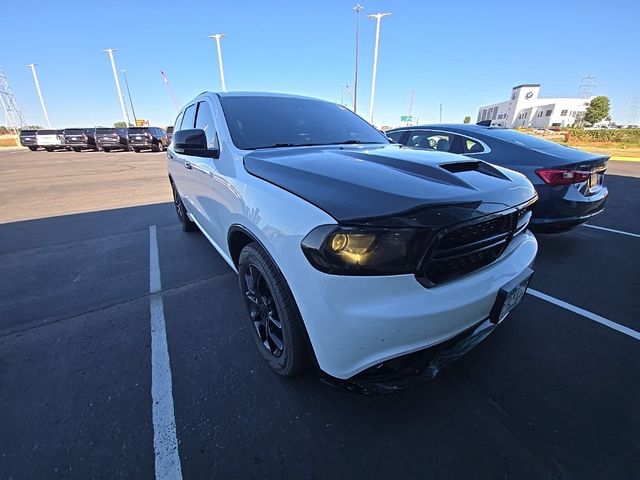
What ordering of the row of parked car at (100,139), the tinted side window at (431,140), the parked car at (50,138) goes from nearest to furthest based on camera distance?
the tinted side window at (431,140), the row of parked car at (100,139), the parked car at (50,138)

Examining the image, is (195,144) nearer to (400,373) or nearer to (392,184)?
(392,184)

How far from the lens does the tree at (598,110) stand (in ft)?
252

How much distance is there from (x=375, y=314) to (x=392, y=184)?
2.12 ft

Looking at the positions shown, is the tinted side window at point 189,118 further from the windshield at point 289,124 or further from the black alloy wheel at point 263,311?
the black alloy wheel at point 263,311

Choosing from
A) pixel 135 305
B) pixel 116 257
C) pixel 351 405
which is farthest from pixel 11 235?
pixel 351 405

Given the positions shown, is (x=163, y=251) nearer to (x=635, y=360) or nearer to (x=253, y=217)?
(x=253, y=217)

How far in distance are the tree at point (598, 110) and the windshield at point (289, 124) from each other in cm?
10318

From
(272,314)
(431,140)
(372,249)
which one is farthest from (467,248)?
(431,140)

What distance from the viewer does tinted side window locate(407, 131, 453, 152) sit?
15.9ft

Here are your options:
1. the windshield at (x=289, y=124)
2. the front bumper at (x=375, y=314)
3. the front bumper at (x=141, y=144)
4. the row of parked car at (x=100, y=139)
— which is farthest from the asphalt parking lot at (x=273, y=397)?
the front bumper at (x=141, y=144)

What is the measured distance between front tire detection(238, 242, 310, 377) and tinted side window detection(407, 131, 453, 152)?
3509mm

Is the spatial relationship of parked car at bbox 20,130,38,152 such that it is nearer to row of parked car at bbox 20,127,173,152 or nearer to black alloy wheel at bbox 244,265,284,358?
row of parked car at bbox 20,127,173,152

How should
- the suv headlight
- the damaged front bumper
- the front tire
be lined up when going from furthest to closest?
the front tire, the damaged front bumper, the suv headlight

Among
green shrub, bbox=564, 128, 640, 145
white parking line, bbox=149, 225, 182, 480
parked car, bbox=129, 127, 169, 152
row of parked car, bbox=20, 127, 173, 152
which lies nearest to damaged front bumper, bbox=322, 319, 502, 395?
white parking line, bbox=149, 225, 182, 480
